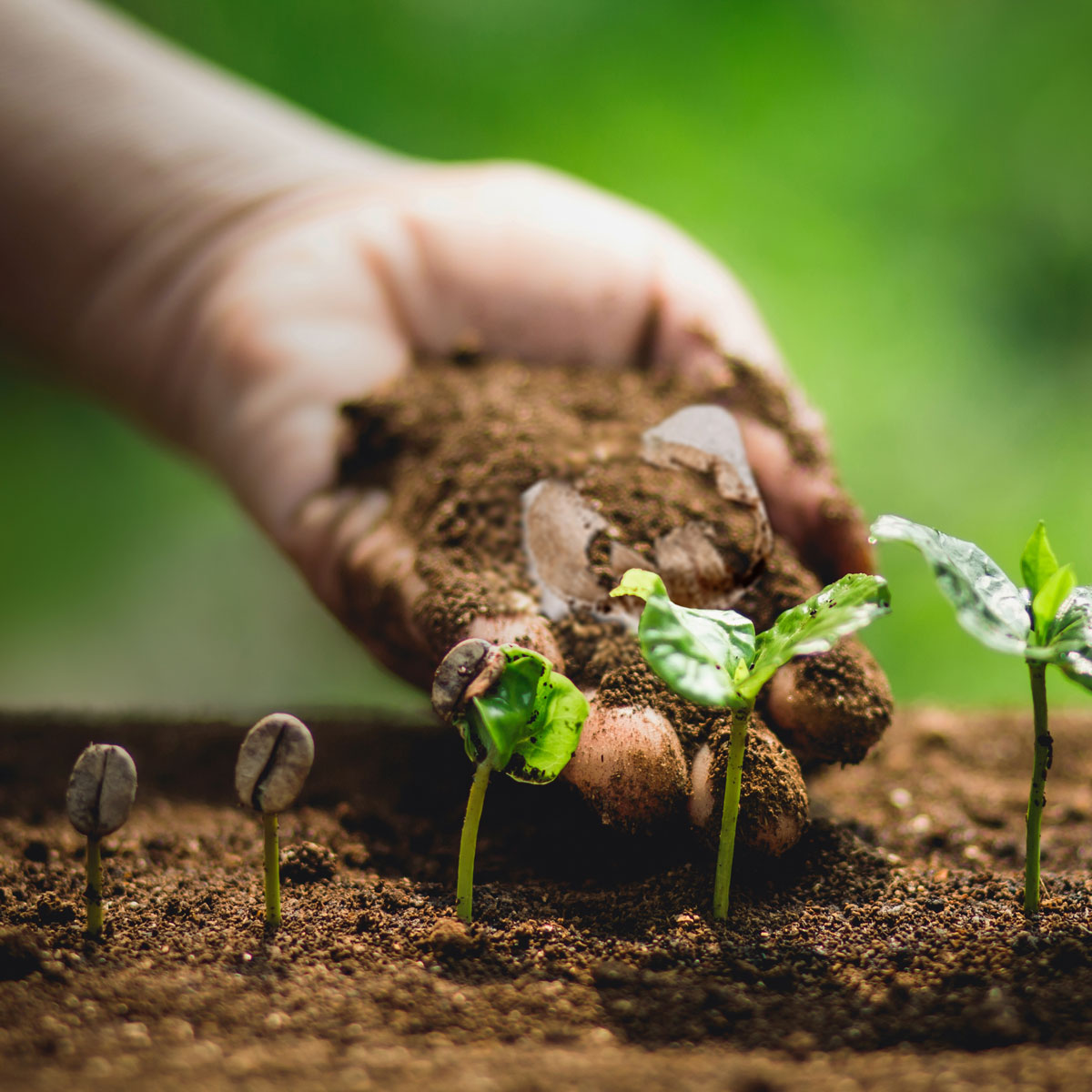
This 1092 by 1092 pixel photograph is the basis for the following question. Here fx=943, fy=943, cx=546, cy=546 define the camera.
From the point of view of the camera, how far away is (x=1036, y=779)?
0.92m

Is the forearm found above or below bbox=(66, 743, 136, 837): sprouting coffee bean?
above

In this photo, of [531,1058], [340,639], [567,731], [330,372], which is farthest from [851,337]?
[531,1058]

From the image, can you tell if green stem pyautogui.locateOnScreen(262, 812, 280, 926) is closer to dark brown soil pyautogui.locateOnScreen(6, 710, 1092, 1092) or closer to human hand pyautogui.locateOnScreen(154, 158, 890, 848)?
dark brown soil pyautogui.locateOnScreen(6, 710, 1092, 1092)

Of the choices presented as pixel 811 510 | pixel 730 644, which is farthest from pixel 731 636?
pixel 811 510

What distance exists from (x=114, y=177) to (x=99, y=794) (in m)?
1.58

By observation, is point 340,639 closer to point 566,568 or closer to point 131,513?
point 131,513

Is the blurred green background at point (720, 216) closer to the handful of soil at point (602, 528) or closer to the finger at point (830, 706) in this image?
the handful of soil at point (602, 528)

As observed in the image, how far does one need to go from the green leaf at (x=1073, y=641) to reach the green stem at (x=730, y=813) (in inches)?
10.3

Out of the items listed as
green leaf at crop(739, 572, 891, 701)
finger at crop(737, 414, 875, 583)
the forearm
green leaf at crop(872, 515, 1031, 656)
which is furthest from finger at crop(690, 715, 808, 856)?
the forearm

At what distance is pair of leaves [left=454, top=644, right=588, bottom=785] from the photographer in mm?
880

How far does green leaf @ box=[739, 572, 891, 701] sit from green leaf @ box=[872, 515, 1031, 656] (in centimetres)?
5

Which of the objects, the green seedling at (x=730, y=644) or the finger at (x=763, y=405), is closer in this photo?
the green seedling at (x=730, y=644)

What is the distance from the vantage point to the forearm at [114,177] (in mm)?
1961

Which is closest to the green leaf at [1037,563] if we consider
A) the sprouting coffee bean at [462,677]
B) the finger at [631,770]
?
the finger at [631,770]
